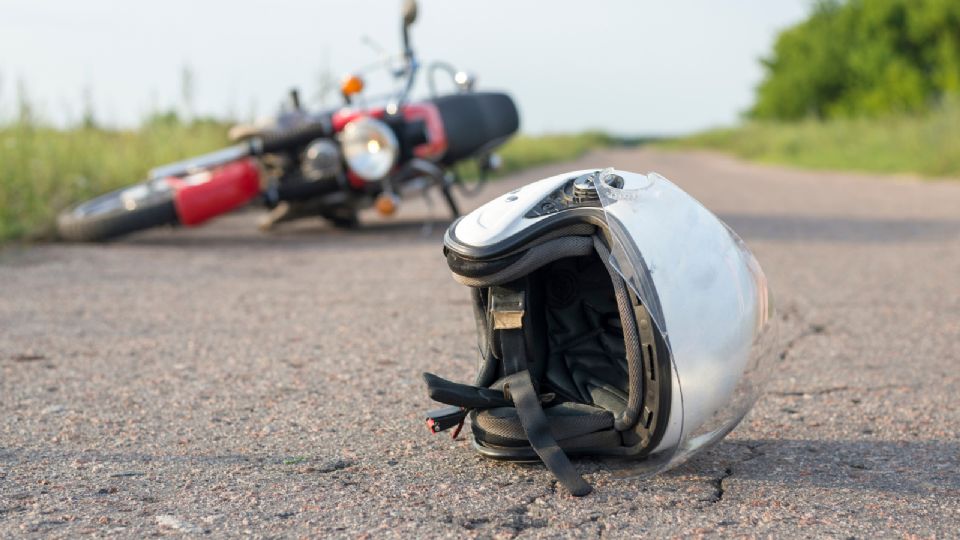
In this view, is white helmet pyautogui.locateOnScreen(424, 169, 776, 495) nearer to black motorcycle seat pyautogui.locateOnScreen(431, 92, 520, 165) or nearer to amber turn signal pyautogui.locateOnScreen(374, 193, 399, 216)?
amber turn signal pyautogui.locateOnScreen(374, 193, 399, 216)

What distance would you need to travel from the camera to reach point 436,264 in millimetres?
5840

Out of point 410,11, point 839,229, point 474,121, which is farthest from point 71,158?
point 839,229

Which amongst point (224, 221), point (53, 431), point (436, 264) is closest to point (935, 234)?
point (436, 264)

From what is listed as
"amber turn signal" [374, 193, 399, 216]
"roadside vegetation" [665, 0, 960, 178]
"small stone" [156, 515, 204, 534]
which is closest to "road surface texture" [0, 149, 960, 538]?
"small stone" [156, 515, 204, 534]

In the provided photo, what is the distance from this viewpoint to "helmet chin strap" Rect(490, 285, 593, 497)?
215 centimetres

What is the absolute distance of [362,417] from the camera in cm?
279

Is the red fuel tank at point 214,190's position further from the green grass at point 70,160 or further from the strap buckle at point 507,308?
the strap buckle at point 507,308

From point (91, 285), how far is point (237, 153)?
1977 mm

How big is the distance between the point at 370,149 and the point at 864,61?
118 ft

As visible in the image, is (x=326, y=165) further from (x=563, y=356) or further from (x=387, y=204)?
(x=563, y=356)

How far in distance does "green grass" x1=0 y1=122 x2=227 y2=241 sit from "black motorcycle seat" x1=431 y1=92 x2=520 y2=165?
2.76m

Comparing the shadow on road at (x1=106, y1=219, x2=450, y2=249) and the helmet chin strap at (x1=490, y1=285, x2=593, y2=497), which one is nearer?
the helmet chin strap at (x1=490, y1=285, x2=593, y2=497)

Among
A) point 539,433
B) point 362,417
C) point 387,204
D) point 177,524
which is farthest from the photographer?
point 387,204

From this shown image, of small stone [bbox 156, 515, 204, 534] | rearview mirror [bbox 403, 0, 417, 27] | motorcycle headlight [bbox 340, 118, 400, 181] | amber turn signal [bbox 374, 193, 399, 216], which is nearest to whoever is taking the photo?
small stone [bbox 156, 515, 204, 534]
